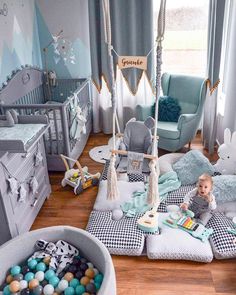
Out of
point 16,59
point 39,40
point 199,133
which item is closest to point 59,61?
point 39,40

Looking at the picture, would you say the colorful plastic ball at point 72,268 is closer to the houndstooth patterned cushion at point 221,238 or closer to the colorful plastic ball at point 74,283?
the colorful plastic ball at point 74,283

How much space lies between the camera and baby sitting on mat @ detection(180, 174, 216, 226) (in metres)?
2.10

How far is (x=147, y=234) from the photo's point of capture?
2.04 m

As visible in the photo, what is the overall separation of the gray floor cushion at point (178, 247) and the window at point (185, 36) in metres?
2.48

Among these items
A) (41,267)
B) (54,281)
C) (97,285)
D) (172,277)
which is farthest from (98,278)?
(172,277)

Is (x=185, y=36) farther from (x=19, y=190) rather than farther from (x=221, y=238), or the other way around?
(x=19, y=190)

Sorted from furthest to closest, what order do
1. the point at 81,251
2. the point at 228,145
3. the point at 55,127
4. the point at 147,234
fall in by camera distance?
the point at 55,127 < the point at 228,145 < the point at 147,234 < the point at 81,251

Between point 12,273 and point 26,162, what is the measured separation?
0.73 meters

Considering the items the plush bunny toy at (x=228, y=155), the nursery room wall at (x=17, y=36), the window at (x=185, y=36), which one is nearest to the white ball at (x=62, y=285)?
the plush bunny toy at (x=228, y=155)

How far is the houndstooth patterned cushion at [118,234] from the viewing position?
1941 millimetres

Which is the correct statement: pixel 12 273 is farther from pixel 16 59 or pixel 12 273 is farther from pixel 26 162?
pixel 16 59

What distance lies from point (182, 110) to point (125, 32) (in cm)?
118

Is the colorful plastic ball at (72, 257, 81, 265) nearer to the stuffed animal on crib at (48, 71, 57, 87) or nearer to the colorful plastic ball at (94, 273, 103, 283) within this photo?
the colorful plastic ball at (94, 273, 103, 283)

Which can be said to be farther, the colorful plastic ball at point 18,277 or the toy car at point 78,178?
the toy car at point 78,178
